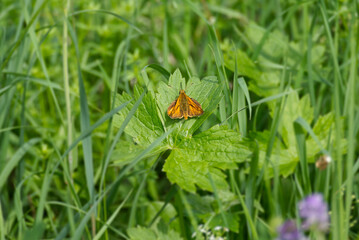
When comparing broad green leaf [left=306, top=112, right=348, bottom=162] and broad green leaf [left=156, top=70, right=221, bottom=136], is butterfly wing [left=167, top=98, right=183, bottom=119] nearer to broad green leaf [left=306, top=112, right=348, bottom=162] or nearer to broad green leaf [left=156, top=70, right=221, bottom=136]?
broad green leaf [left=156, top=70, right=221, bottom=136]

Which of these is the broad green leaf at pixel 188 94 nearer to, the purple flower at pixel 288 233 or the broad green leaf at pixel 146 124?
the broad green leaf at pixel 146 124

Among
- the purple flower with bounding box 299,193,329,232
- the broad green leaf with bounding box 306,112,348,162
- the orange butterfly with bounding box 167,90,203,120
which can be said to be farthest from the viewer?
the broad green leaf with bounding box 306,112,348,162

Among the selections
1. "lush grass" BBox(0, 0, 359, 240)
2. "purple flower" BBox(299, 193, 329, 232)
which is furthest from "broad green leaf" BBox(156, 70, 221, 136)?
"purple flower" BBox(299, 193, 329, 232)

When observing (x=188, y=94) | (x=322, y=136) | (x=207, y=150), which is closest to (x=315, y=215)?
(x=207, y=150)

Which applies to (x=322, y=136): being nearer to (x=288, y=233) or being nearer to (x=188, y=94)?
(x=188, y=94)

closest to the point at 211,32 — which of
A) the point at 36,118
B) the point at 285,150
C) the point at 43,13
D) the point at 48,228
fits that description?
the point at 285,150

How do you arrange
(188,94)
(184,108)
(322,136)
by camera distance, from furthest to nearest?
(322,136) → (188,94) → (184,108)

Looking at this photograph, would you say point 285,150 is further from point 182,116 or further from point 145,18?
point 145,18
